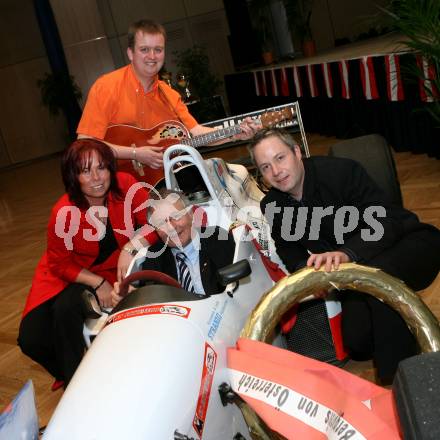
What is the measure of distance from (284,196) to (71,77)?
37.7 feet

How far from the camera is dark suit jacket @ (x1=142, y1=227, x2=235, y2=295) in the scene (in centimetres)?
232

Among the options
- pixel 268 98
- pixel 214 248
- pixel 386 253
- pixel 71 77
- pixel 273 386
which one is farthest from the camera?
pixel 71 77

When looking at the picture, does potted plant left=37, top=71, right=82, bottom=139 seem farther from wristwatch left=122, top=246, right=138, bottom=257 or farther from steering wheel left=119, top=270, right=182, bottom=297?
steering wheel left=119, top=270, right=182, bottom=297

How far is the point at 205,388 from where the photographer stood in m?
1.62

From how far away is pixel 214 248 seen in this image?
238 centimetres

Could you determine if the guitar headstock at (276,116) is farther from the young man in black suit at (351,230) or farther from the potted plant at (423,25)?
the potted plant at (423,25)

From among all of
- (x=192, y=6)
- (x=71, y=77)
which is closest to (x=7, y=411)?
(x=71, y=77)

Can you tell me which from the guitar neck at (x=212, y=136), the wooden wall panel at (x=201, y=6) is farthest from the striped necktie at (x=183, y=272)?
the wooden wall panel at (x=201, y=6)

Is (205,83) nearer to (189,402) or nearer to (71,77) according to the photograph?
(71,77)

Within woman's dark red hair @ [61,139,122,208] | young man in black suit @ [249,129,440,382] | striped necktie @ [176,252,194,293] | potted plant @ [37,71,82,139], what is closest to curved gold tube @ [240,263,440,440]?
young man in black suit @ [249,129,440,382]

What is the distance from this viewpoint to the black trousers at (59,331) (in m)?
2.73

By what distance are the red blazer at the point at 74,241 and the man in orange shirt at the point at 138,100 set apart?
0.35 metres

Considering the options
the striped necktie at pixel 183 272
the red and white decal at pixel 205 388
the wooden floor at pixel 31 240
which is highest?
the striped necktie at pixel 183 272

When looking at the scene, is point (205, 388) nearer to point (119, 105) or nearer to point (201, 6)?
point (119, 105)
